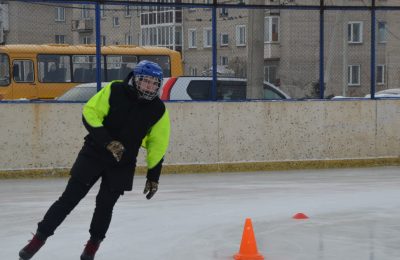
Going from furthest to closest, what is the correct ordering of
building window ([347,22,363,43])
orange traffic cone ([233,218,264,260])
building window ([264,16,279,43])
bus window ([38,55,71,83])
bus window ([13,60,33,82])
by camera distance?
bus window ([38,55,71,83]) → bus window ([13,60,33,82]) → building window ([264,16,279,43]) → building window ([347,22,363,43]) → orange traffic cone ([233,218,264,260])

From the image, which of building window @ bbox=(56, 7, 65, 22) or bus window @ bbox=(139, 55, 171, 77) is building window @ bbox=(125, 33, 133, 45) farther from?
building window @ bbox=(56, 7, 65, 22)

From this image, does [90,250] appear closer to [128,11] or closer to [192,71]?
[128,11]

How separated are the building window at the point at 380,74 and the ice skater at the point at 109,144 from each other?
31.8ft

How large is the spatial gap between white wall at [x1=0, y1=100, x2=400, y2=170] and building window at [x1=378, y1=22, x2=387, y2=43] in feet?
4.79

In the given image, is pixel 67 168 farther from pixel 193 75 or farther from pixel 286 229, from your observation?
pixel 286 229

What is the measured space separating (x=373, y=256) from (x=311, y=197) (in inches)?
153

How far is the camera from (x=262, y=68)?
15.3 meters

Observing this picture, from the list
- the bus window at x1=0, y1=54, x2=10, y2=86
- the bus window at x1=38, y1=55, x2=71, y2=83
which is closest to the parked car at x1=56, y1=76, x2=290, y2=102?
the bus window at x1=0, y1=54, x2=10, y2=86

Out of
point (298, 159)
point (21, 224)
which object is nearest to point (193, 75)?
point (298, 159)

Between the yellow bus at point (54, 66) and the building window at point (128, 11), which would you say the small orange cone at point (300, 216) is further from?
the yellow bus at point (54, 66)

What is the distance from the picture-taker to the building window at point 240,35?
15002 mm

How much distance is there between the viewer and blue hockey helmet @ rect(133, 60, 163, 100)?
6395 mm

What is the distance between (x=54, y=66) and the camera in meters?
22.9

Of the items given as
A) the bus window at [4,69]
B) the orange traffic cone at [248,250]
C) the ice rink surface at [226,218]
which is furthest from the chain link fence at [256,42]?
the orange traffic cone at [248,250]
